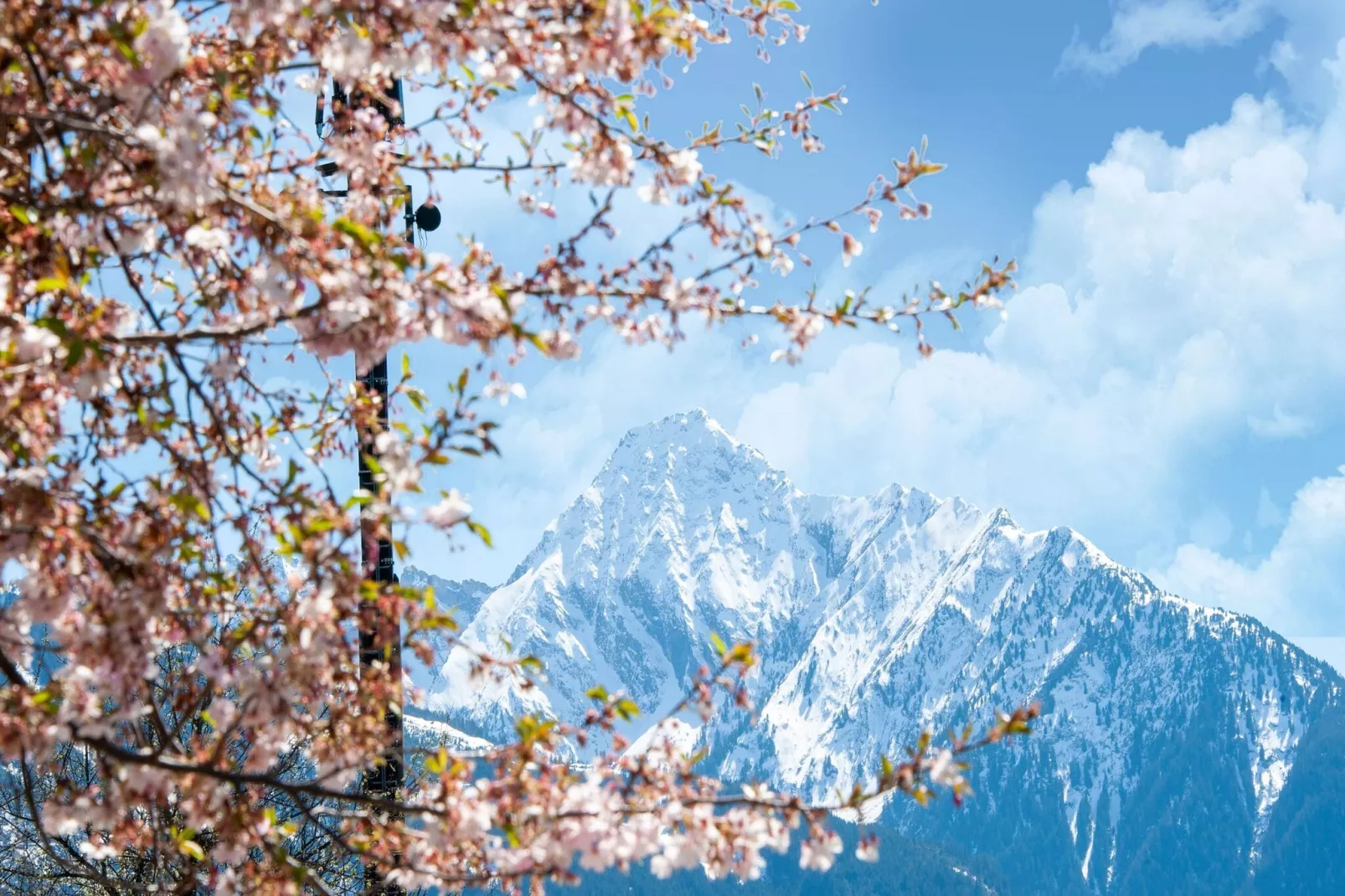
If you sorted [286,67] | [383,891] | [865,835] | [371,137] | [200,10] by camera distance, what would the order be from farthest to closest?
[383,891], [371,137], [200,10], [286,67], [865,835]

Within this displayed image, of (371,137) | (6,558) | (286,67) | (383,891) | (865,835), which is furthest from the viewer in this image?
(383,891)

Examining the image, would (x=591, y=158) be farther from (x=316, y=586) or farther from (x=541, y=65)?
(x=316, y=586)

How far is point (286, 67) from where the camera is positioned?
4691 mm

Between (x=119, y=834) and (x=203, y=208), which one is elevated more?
(x=203, y=208)

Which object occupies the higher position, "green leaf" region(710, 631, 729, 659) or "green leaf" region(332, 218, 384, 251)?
"green leaf" region(332, 218, 384, 251)

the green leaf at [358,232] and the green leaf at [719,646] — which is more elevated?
the green leaf at [358,232]

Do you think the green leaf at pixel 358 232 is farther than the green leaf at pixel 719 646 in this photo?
No

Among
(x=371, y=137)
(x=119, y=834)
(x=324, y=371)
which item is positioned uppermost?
(x=371, y=137)

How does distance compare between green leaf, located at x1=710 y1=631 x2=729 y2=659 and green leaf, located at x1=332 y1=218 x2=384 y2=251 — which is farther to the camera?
green leaf, located at x1=710 y1=631 x2=729 y2=659

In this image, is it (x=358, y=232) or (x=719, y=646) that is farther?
(x=719, y=646)

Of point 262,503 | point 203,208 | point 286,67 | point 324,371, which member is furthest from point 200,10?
point 262,503

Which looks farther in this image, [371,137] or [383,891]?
[383,891]

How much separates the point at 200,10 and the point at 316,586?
259 cm

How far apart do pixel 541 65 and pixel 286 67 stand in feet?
3.27
